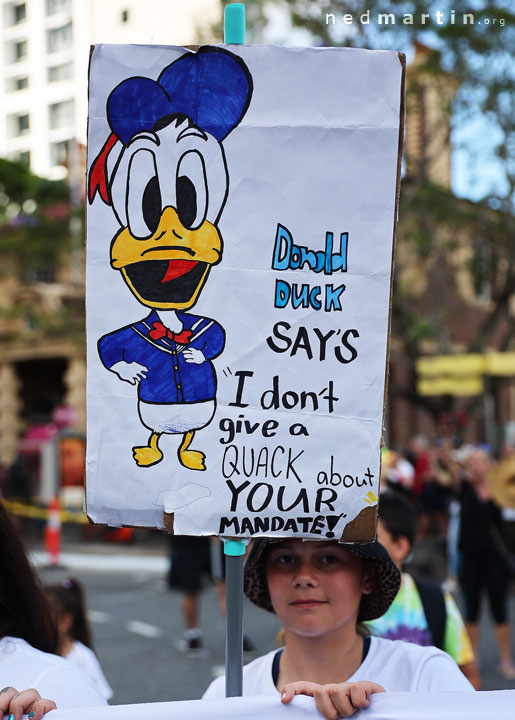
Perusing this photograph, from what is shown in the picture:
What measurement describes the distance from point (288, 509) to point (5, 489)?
17.9 m

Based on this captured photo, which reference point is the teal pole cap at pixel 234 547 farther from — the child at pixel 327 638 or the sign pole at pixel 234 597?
the child at pixel 327 638

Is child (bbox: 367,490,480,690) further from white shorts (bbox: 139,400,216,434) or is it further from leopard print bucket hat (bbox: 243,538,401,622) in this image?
white shorts (bbox: 139,400,216,434)

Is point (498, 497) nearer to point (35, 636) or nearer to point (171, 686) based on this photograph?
point (171, 686)

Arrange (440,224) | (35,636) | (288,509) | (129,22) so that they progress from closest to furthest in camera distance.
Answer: (288,509), (35,636), (129,22), (440,224)

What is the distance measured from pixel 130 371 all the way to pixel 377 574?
86 cm

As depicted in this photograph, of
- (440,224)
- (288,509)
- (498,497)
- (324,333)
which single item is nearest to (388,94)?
(324,333)

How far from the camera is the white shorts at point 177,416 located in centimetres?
179

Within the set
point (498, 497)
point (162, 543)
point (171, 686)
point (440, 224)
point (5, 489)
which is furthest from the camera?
point (5, 489)

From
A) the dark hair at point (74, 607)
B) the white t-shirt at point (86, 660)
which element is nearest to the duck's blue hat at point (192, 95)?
the white t-shirt at point (86, 660)

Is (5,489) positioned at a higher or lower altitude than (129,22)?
lower

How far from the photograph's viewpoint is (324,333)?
180 cm

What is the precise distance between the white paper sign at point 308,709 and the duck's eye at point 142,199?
0.88 metres

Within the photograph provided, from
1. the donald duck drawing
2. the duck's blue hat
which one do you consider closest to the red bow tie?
the donald duck drawing

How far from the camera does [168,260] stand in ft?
5.94
